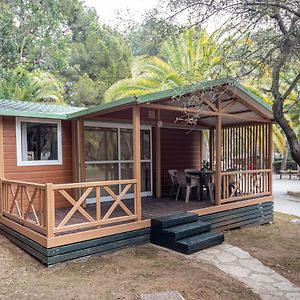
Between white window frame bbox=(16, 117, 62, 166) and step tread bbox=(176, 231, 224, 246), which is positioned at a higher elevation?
white window frame bbox=(16, 117, 62, 166)

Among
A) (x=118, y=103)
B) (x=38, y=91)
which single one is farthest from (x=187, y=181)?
(x=38, y=91)

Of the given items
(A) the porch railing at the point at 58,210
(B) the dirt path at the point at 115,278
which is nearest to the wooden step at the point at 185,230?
(B) the dirt path at the point at 115,278

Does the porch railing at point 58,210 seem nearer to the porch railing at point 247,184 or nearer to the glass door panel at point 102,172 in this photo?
the glass door panel at point 102,172

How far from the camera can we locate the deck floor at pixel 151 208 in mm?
5918

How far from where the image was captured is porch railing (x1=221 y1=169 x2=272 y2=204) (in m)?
7.22

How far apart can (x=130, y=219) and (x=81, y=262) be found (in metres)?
1.09

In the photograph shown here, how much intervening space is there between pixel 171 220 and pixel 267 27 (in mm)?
3439

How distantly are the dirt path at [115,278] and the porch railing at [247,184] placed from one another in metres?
2.71

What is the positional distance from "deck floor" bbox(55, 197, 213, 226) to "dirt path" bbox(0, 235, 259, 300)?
985 mm

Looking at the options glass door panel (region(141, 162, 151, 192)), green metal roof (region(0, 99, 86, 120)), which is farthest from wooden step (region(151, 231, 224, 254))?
green metal roof (region(0, 99, 86, 120))

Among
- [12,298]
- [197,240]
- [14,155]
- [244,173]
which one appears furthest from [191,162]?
[12,298]

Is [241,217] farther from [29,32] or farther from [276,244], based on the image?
[29,32]

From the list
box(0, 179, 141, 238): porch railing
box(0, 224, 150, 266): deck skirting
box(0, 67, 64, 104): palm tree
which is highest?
box(0, 67, 64, 104): palm tree

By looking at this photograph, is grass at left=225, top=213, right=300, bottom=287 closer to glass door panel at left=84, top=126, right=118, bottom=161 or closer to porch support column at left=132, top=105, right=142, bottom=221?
porch support column at left=132, top=105, right=142, bottom=221
